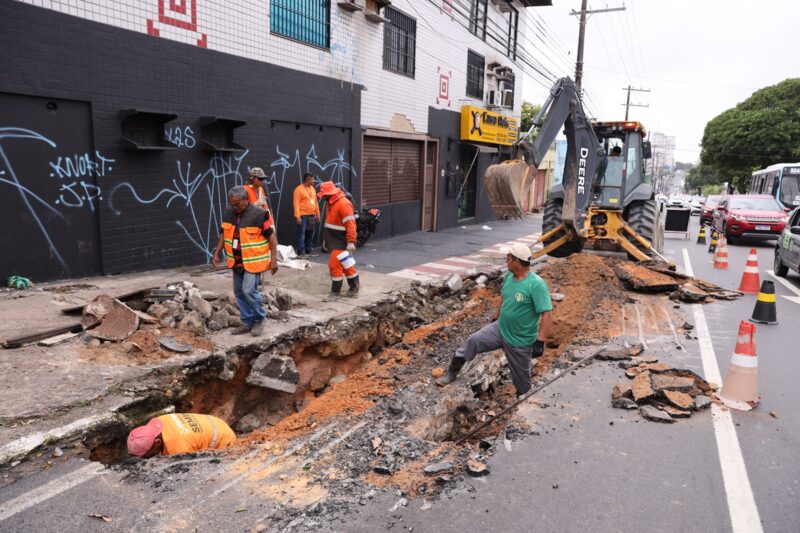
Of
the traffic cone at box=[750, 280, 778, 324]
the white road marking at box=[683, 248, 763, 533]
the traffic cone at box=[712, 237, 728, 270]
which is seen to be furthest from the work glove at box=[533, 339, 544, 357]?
the traffic cone at box=[712, 237, 728, 270]

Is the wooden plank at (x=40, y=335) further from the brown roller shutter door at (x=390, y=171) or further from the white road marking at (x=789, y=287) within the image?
the white road marking at (x=789, y=287)

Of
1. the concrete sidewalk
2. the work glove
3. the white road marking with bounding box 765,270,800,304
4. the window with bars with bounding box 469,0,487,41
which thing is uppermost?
the window with bars with bounding box 469,0,487,41

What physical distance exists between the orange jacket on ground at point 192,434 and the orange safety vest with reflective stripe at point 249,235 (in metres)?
2.03

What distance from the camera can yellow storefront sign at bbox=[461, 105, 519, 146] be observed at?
Answer: 19016mm

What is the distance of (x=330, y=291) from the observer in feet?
28.2

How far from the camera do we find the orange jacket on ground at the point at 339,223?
7.94 m

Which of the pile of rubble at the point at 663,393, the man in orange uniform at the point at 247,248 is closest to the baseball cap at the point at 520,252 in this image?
the pile of rubble at the point at 663,393

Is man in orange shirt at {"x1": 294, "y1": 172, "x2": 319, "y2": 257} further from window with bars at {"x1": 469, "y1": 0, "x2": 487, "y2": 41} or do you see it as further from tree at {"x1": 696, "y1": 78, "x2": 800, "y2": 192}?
tree at {"x1": 696, "y1": 78, "x2": 800, "y2": 192}

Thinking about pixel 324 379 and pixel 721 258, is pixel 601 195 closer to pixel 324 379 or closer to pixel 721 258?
pixel 721 258

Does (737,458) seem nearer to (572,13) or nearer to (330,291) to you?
(330,291)

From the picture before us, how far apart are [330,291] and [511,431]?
467cm

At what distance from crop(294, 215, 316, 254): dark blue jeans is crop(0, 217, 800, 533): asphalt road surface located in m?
7.43

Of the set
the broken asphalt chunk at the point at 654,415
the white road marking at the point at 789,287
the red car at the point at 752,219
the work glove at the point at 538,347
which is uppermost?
the red car at the point at 752,219

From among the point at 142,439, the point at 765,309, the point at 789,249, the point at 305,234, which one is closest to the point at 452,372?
the point at 142,439
